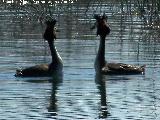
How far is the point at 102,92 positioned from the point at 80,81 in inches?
86.4

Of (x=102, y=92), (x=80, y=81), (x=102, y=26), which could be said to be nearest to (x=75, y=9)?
(x=102, y=26)

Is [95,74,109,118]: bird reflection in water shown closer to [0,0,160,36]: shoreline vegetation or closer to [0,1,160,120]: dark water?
[0,1,160,120]: dark water

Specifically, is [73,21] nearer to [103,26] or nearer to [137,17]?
[137,17]

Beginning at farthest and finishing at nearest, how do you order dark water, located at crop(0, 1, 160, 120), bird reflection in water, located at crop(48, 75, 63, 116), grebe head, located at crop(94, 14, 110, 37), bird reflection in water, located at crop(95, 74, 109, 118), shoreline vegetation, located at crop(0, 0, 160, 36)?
shoreline vegetation, located at crop(0, 0, 160, 36), grebe head, located at crop(94, 14, 110, 37), bird reflection in water, located at crop(48, 75, 63, 116), dark water, located at crop(0, 1, 160, 120), bird reflection in water, located at crop(95, 74, 109, 118)

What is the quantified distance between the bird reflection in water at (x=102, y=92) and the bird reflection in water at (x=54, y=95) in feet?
3.08

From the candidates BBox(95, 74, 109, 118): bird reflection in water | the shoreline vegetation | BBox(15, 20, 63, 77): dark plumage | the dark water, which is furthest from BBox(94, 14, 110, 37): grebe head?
the shoreline vegetation

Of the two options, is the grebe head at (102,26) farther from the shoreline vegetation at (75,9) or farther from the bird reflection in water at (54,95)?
the shoreline vegetation at (75,9)

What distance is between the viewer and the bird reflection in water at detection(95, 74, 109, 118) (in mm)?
18719

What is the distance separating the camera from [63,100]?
20.5 m

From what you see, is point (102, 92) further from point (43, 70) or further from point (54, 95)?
point (43, 70)

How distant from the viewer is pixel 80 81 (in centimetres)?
2383

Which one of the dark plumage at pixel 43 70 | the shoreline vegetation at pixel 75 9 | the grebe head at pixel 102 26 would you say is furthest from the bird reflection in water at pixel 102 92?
the shoreline vegetation at pixel 75 9

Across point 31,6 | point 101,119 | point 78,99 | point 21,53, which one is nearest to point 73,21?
point 31,6

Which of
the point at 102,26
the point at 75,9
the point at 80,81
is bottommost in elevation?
the point at 75,9
